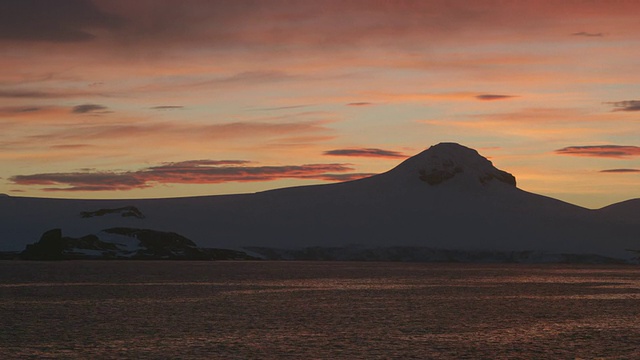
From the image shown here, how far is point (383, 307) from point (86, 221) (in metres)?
134

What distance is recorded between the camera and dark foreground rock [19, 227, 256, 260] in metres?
176

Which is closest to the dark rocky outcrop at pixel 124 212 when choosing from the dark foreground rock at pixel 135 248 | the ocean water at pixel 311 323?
the dark foreground rock at pixel 135 248

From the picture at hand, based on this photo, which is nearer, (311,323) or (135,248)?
(311,323)

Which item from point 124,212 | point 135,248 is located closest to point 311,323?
point 135,248

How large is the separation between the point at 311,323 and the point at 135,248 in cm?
13512

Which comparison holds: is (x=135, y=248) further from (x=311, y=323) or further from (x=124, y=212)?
(x=311, y=323)

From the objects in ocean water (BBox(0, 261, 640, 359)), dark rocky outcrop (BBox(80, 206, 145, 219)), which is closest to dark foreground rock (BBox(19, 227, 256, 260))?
dark rocky outcrop (BBox(80, 206, 145, 219))

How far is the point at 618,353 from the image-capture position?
38.7 m

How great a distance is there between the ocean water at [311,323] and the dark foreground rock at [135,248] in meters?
88.8

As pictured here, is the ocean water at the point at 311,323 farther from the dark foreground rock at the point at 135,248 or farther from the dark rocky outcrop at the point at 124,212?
the dark rocky outcrop at the point at 124,212

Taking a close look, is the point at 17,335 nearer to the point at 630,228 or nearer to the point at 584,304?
the point at 584,304

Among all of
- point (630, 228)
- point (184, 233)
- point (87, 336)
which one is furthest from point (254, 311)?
point (630, 228)

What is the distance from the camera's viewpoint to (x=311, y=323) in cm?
5147

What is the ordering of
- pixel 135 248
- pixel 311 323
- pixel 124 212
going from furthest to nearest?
pixel 124 212 < pixel 135 248 < pixel 311 323
